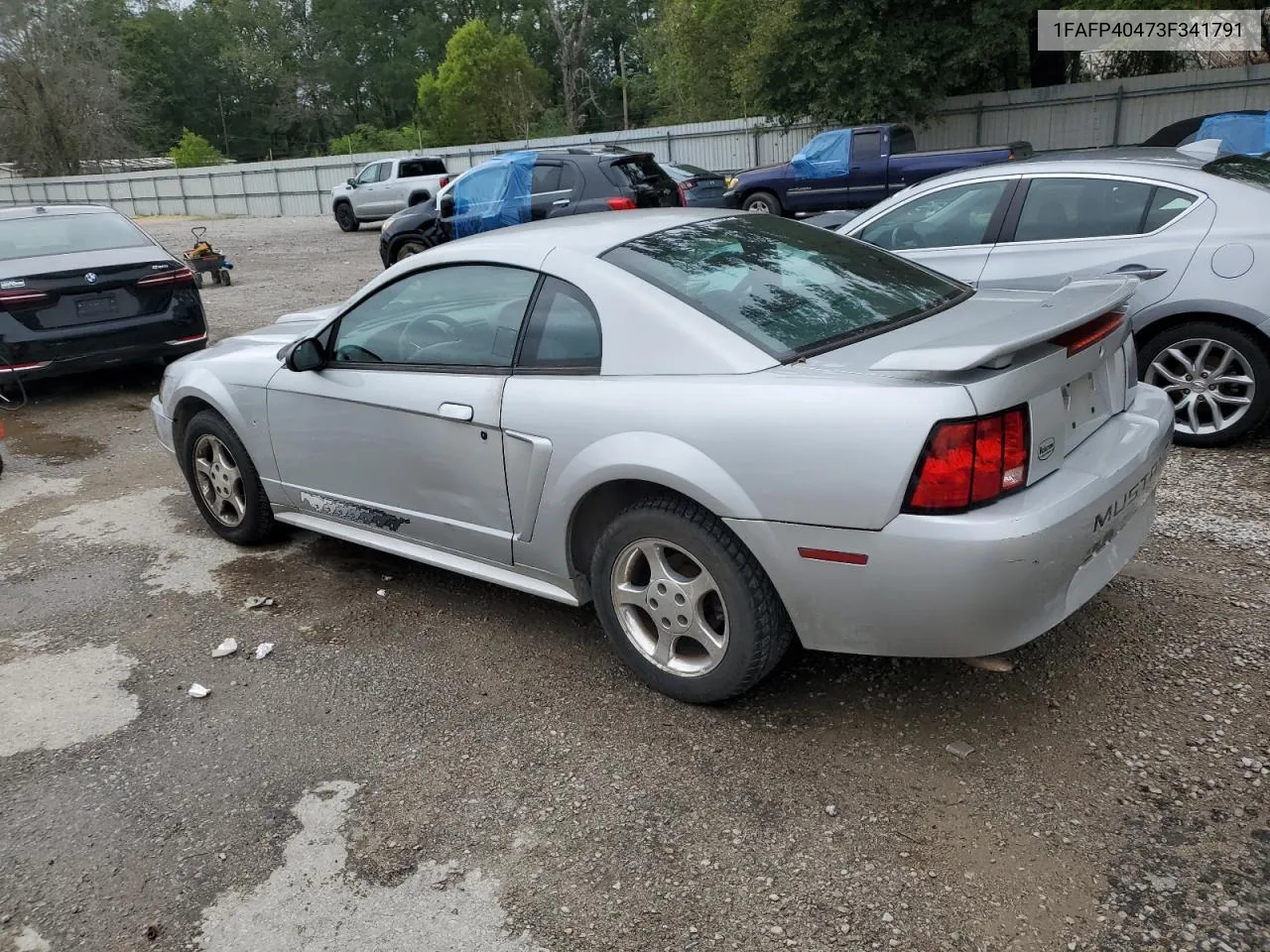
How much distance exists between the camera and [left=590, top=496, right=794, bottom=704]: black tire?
2.97 meters

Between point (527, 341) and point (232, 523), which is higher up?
point (527, 341)

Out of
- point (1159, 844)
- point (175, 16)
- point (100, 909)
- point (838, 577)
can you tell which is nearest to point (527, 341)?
point (838, 577)

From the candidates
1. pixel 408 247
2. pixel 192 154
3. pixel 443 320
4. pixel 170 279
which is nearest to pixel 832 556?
pixel 443 320

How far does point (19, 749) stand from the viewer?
3.40 meters

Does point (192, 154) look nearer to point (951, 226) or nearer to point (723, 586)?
point (951, 226)

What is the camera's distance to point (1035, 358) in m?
2.81

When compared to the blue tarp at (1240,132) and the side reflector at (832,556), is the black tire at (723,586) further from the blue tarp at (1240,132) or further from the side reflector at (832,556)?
the blue tarp at (1240,132)

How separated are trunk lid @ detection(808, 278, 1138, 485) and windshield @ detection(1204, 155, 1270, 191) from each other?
2453mm

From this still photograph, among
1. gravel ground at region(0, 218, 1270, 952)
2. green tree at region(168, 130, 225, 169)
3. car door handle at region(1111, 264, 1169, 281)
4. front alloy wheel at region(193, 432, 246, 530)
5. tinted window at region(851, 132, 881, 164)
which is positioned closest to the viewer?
gravel ground at region(0, 218, 1270, 952)

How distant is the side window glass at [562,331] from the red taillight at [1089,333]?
143cm

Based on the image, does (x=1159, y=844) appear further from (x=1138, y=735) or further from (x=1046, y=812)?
(x=1138, y=735)

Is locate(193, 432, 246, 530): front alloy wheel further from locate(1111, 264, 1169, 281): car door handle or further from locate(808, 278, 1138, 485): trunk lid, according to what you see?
locate(1111, 264, 1169, 281): car door handle

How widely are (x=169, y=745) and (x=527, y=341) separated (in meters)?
1.81

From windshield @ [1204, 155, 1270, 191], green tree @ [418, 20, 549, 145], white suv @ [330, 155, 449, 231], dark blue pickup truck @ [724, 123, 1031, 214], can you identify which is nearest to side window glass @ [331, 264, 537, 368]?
windshield @ [1204, 155, 1270, 191]
